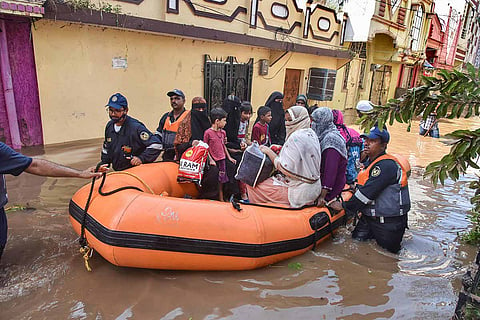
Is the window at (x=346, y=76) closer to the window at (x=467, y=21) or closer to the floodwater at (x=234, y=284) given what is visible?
the floodwater at (x=234, y=284)

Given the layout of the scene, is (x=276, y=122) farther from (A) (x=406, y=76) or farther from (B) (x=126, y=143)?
(A) (x=406, y=76)

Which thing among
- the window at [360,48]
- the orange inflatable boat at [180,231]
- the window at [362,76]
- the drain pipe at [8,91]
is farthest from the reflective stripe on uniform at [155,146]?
the window at [362,76]

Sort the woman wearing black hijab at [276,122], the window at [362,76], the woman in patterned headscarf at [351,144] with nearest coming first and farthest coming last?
the woman in patterned headscarf at [351,144] < the woman wearing black hijab at [276,122] < the window at [362,76]

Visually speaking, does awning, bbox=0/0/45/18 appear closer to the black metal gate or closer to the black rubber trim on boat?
the black rubber trim on boat

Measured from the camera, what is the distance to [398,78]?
21.0 metres

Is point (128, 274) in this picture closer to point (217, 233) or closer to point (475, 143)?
point (217, 233)

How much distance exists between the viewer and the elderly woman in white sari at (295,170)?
3.16 meters

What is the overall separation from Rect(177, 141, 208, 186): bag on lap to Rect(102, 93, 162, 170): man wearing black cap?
370 millimetres

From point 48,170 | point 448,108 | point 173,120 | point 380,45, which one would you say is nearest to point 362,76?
point 380,45

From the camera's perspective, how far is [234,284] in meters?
Answer: 2.86

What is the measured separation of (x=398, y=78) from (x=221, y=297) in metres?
21.7

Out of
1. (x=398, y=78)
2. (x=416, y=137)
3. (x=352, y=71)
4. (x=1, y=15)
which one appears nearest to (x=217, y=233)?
(x=1, y=15)

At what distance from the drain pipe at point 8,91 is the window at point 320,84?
33.1 ft

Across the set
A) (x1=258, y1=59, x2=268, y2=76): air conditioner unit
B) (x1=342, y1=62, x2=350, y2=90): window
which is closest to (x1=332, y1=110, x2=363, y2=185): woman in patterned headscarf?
(x1=258, y1=59, x2=268, y2=76): air conditioner unit
